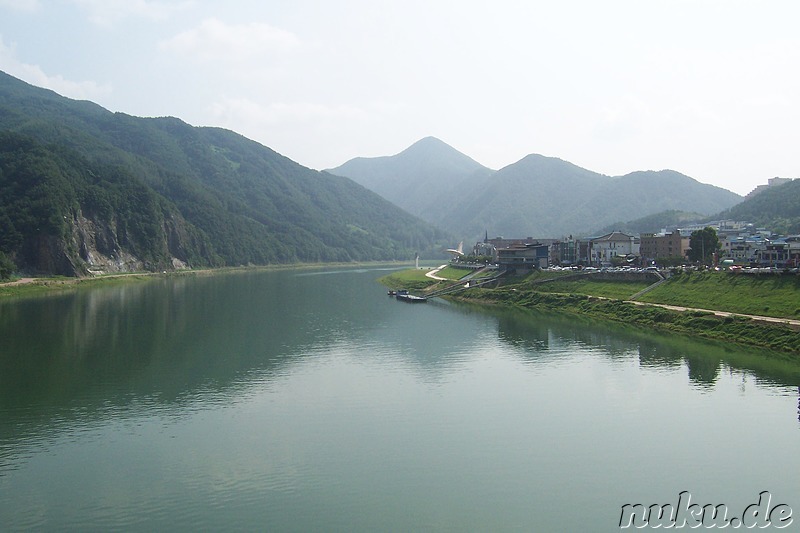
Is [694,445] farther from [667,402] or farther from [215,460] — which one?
[215,460]

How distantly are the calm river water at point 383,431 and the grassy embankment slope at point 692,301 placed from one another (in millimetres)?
1931

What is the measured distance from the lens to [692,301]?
41.3 m

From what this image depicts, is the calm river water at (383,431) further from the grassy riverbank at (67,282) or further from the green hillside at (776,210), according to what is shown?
the green hillside at (776,210)

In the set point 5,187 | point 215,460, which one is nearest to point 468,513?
point 215,460

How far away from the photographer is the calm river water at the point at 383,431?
14.2 meters

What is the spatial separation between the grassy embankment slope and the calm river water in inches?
76.0

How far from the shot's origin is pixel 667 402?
897 inches

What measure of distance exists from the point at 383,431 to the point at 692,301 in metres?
29.5

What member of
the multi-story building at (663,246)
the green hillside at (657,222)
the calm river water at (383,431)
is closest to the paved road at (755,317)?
the calm river water at (383,431)

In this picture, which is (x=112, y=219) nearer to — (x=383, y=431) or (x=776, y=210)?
(x=383, y=431)

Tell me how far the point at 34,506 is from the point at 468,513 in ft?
31.2

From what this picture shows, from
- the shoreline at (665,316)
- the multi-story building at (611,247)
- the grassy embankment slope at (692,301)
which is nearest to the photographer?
the shoreline at (665,316)

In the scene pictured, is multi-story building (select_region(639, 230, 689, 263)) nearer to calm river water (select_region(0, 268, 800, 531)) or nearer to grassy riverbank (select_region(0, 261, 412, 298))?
calm river water (select_region(0, 268, 800, 531))

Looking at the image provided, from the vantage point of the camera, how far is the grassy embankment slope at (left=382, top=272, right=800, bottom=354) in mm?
32938
